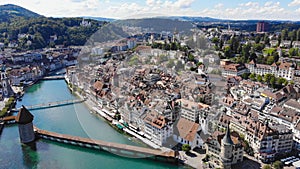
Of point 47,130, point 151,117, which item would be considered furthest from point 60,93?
point 151,117

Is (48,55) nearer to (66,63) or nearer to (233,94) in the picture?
(66,63)

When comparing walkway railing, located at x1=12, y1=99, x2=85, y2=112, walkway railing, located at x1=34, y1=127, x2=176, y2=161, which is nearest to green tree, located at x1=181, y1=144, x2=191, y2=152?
walkway railing, located at x1=34, y1=127, x2=176, y2=161

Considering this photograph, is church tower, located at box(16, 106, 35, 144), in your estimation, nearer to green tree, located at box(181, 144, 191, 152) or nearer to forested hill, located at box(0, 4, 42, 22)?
green tree, located at box(181, 144, 191, 152)

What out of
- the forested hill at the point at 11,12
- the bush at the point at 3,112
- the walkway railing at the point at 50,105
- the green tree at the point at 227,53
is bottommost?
the walkway railing at the point at 50,105

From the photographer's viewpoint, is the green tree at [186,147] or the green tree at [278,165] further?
the green tree at [186,147]

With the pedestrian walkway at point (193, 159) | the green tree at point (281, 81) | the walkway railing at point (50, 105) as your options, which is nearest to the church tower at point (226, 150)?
the pedestrian walkway at point (193, 159)

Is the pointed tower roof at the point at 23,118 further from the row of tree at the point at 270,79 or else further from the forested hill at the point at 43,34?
the forested hill at the point at 43,34
